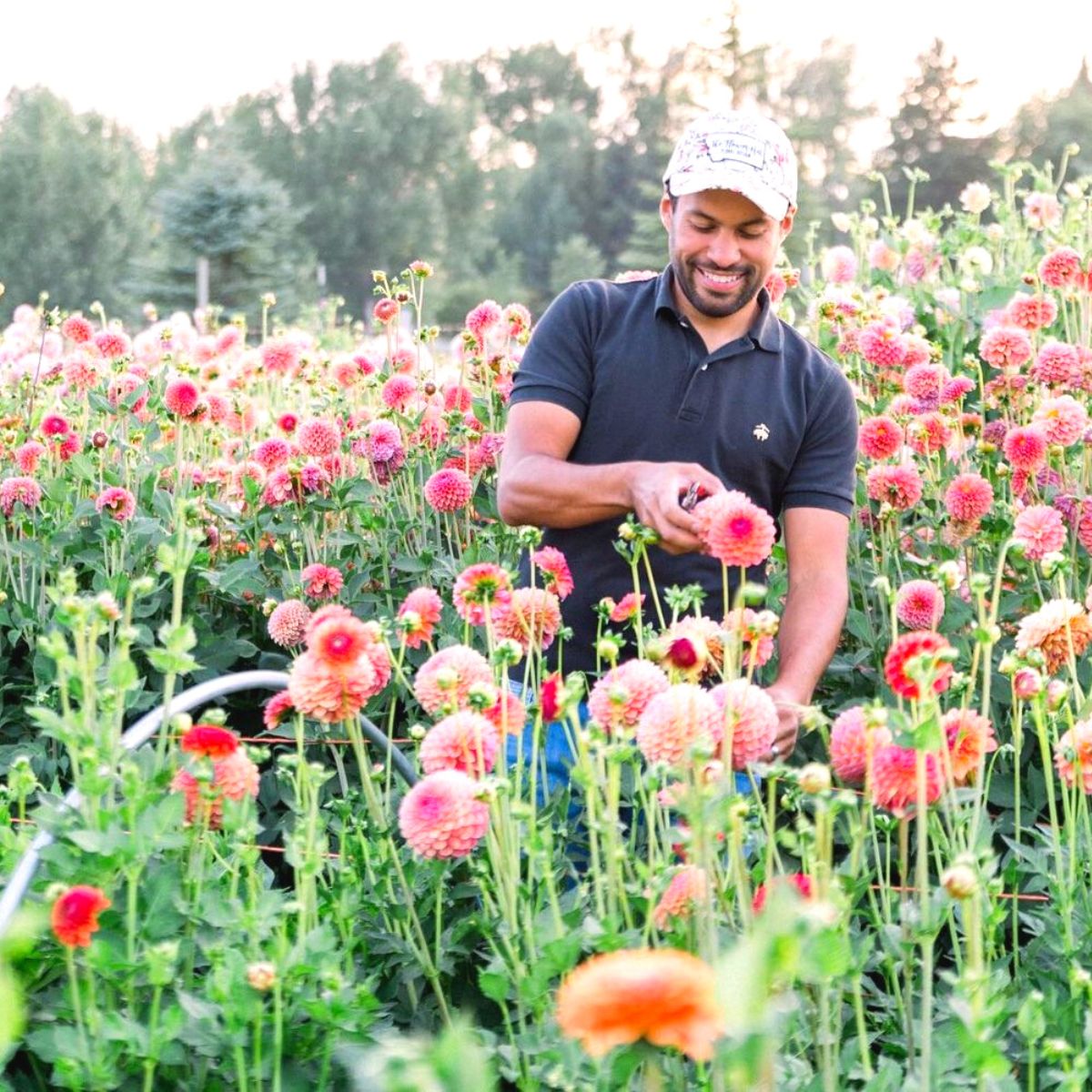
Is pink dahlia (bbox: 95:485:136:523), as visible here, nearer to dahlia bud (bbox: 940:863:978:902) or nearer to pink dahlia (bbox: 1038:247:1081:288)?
pink dahlia (bbox: 1038:247:1081:288)

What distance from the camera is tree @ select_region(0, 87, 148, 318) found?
116 feet

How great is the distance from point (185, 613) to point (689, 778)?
248cm

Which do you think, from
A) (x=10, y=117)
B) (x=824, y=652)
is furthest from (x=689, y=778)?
(x=10, y=117)

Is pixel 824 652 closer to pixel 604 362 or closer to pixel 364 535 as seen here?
pixel 604 362

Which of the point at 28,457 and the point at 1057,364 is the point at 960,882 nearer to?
the point at 1057,364

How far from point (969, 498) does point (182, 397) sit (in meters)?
1.74

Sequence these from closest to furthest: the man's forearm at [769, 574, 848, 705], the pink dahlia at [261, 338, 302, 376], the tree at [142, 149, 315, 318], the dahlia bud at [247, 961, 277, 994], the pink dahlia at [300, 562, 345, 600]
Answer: the dahlia bud at [247, 961, 277, 994] < the man's forearm at [769, 574, 848, 705] < the pink dahlia at [300, 562, 345, 600] < the pink dahlia at [261, 338, 302, 376] < the tree at [142, 149, 315, 318]

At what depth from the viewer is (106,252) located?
35438 mm

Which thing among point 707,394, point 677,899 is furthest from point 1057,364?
point 677,899

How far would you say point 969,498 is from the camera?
103 inches

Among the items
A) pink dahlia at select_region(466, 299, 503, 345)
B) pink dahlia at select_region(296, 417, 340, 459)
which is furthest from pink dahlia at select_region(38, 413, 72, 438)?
pink dahlia at select_region(466, 299, 503, 345)

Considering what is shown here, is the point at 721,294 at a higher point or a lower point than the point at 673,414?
higher

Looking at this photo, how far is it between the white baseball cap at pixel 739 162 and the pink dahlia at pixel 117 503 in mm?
1414

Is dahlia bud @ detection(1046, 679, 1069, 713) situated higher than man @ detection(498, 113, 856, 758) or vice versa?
man @ detection(498, 113, 856, 758)
